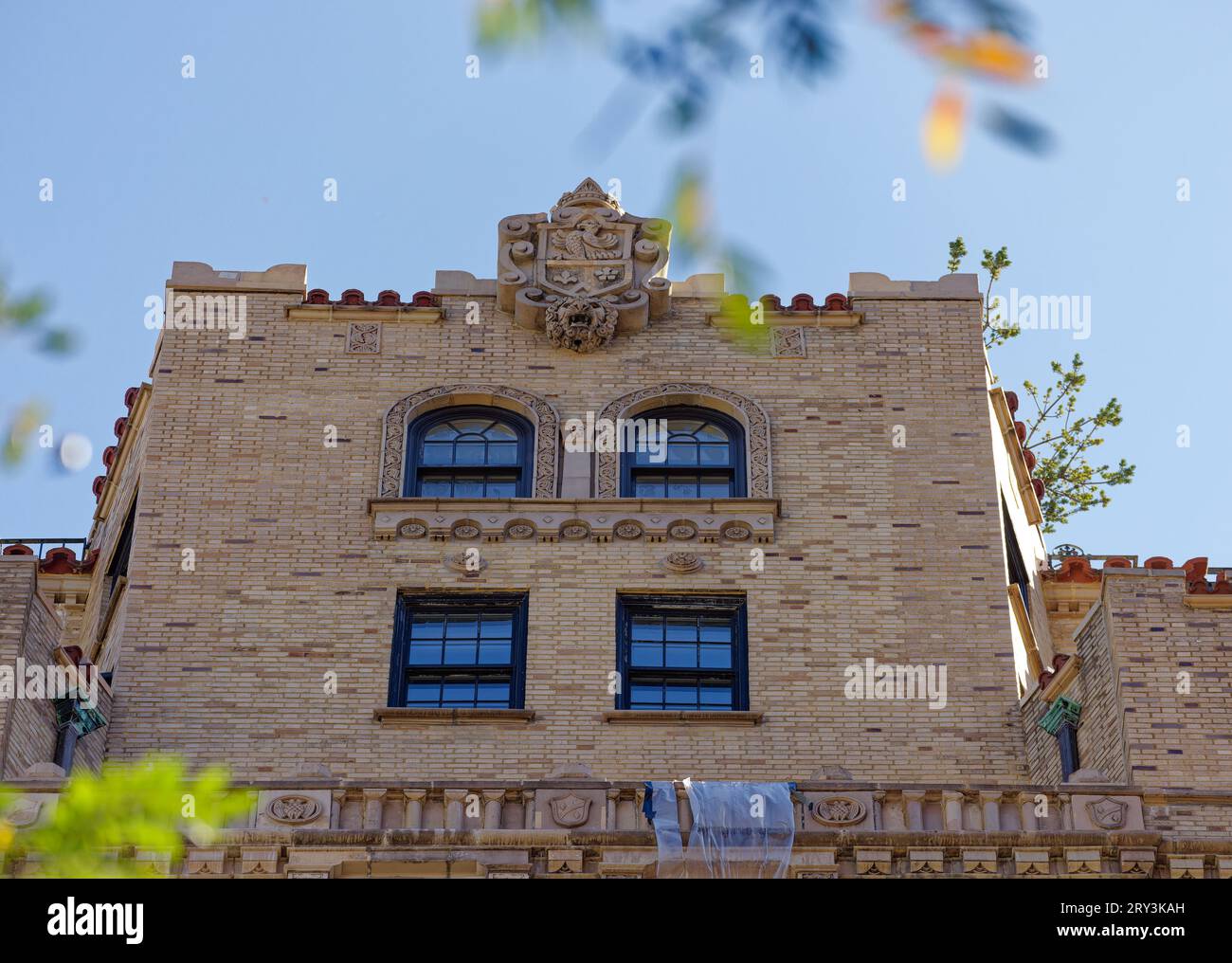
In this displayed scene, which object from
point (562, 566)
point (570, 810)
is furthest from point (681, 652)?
point (570, 810)

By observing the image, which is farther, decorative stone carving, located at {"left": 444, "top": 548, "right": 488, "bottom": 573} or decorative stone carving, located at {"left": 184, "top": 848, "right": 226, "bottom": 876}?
decorative stone carving, located at {"left": 444, "top": 548, "right": 488, "bottom": 573}

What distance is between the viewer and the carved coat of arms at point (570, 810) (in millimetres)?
18781

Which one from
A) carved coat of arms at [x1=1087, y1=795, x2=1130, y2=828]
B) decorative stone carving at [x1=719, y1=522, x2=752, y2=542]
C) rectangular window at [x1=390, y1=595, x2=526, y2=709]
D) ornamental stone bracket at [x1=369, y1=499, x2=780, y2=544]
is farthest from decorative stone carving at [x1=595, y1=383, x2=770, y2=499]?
carved coat of arms at [x1=1087, y1=795, x2=1130, y2=828]

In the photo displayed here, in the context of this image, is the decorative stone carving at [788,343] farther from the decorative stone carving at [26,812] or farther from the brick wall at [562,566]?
the decorative stone carving at [26,812]

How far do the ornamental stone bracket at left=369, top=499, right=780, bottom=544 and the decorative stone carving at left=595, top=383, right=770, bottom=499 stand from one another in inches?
11.1

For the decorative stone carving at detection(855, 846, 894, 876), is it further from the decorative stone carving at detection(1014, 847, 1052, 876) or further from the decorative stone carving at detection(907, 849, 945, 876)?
the decorative stone carving at detection(1014, 847, 1052, 876)

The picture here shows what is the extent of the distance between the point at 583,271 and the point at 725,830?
9.70 meters

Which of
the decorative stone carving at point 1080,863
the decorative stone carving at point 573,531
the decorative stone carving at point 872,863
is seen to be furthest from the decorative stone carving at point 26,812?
the decorative stone carving at point 1080,863

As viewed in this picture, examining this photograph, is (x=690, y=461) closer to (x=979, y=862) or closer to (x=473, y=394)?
(x=473, y=394)

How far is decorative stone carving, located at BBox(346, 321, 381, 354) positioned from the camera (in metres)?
26.1

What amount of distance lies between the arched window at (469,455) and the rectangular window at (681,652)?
209 cm

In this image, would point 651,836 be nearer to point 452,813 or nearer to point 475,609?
point 452,813
